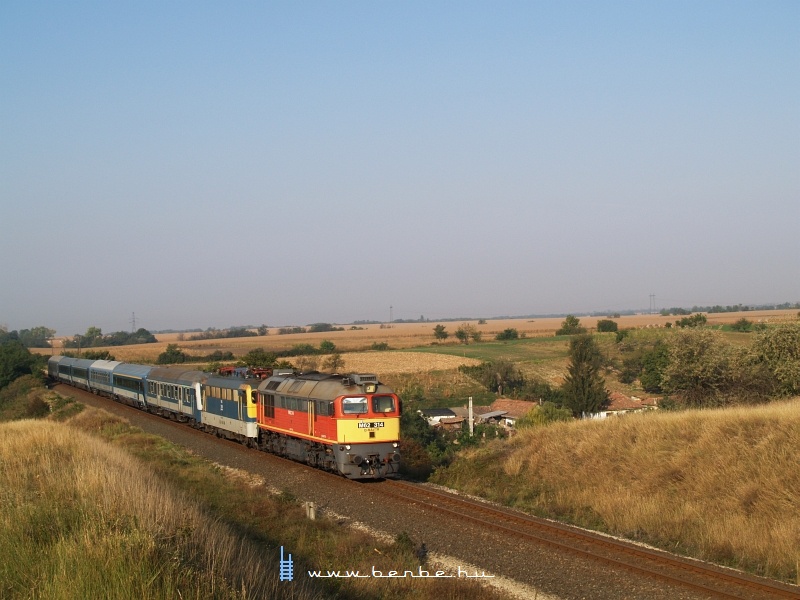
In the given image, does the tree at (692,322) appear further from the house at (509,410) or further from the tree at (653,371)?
the house at (509,410)

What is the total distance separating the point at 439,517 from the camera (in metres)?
16.9

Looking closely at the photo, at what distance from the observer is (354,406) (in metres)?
21.4

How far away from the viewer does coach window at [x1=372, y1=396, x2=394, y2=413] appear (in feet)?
71.2

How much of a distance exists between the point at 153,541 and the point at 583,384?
49.3m

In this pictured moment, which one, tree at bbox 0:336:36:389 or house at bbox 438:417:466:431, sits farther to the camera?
tree at bbox 0:336:36:389

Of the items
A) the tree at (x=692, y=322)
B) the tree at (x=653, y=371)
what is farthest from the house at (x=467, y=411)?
the tree at (x=653, y=371)

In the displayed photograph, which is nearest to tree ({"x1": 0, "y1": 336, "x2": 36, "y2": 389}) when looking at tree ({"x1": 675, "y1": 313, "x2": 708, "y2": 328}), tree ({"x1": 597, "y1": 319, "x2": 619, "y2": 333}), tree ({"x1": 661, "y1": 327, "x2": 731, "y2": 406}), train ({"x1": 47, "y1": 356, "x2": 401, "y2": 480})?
train ({"x1": 47, "y1": 356, "x2": 401, "y2": 480})

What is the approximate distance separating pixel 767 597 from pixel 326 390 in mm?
13937

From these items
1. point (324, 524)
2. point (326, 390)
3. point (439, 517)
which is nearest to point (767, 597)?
point (439, 517)

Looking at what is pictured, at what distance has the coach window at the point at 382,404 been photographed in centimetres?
2170

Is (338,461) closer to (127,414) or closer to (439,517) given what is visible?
(439,517)

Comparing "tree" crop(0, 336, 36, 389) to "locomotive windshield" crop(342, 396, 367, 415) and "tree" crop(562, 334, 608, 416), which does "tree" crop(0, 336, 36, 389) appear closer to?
"tree" crop(562, 334, 608, 416)

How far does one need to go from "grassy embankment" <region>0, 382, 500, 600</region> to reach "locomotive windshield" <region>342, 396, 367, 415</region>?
3320 mm

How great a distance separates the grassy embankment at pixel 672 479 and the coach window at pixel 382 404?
2931 millimetres
